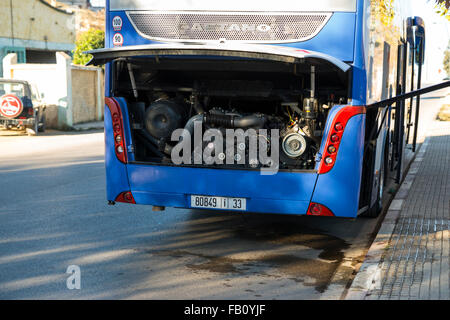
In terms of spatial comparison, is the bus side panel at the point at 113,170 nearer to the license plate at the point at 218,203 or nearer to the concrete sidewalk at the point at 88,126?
the license plate at the point at 218,203

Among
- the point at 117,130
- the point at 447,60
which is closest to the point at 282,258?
the point at 117,130

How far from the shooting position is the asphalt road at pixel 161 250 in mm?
5637

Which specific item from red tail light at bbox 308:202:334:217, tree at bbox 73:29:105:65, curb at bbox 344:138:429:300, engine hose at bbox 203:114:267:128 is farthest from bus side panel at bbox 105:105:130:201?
tree at bbox 73:29:105:65

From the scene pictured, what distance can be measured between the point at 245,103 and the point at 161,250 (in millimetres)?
2180

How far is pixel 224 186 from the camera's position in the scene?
22.2 feet

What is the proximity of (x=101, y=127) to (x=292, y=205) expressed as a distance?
20874 millimetres

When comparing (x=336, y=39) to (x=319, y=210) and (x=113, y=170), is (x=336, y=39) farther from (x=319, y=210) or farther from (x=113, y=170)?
(x=113, y=170)

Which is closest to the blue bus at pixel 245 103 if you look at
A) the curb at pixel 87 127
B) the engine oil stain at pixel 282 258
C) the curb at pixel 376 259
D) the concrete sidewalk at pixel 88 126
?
the curb at pixel 376 259

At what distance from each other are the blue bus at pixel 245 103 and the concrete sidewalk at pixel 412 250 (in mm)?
525

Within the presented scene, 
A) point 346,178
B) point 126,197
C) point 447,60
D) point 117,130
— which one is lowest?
point 126,197

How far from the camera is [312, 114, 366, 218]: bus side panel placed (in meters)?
6.47

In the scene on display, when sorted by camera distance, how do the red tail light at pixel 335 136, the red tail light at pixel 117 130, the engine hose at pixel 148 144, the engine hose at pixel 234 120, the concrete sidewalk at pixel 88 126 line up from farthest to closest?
the concrete sidewalk at pixel 88 126
the engine hose at pixel 148 144
the red tail light at pixel 117 130
the engine hose at pixel 234 120
the red tail light at pixel 335 136

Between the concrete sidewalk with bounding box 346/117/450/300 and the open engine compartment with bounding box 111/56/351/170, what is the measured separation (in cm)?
129

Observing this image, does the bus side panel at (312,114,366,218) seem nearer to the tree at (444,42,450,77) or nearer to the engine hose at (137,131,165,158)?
the engine hose at (137,131,165,158)
